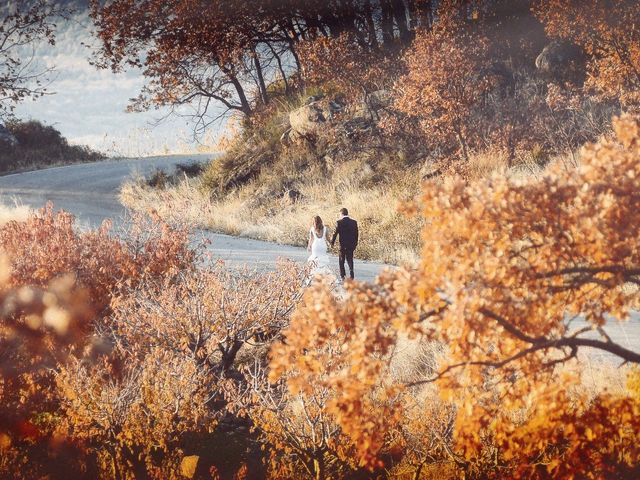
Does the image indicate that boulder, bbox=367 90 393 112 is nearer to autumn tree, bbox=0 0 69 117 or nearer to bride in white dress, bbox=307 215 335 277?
autumn tree, bbox=0 0 69 117

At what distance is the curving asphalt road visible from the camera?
1428 centimetres

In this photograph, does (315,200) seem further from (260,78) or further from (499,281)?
(499,281)

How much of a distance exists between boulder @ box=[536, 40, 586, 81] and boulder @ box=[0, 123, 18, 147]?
23.9 meters

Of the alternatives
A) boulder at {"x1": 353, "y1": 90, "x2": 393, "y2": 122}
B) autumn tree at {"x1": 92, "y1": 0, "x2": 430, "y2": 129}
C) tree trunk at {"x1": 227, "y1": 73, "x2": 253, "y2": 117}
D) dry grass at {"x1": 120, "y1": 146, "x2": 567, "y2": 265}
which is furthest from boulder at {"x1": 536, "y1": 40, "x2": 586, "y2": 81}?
tree trunk at {"x1": 227, "y1": 73, "x2": 253, "y2": 117}

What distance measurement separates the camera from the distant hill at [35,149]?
32.4 m

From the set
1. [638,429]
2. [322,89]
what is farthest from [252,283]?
[322,89]

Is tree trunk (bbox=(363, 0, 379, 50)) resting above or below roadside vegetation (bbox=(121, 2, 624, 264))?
above

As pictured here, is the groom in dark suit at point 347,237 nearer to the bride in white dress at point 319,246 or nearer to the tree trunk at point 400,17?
the bride in white dress at point 319,246

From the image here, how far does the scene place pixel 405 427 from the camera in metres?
8.55

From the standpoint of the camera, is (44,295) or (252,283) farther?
(44,295)

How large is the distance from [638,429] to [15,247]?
935 cm

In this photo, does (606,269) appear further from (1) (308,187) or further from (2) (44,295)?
(1) (308,187)

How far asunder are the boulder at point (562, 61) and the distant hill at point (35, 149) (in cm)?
2133

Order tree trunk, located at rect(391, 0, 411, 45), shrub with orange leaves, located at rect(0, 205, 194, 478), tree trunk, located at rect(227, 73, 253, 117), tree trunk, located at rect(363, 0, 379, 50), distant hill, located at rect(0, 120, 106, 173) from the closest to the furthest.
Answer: shrub with orange leaves, located at rect(0, 205, 194, 478)
tree trunk, located at rect(363, 0, 379, 50)
tree trunk, located at rect(391, 0, 411, 45)
tree trunk, located at rect(227, 73, 253, 117)
distant hill, located at rect(0, 120, 106, 173)
